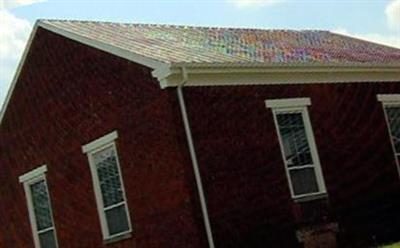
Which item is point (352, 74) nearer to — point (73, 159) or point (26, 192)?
point (73, 159)

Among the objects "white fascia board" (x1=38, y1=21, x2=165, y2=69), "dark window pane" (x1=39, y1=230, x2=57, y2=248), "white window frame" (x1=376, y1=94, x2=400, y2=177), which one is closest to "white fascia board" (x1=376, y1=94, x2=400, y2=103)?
"white window frame" (x1=376, y1=94, x2=400, y2=177)

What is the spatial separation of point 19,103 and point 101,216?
532cm

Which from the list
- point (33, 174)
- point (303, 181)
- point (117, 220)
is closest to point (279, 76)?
point (303, 181)

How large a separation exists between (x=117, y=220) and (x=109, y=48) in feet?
13.5

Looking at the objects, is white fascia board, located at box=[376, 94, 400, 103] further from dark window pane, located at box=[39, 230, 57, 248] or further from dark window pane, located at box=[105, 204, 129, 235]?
dark window pane, located at box=[39, 230, 57, 248]

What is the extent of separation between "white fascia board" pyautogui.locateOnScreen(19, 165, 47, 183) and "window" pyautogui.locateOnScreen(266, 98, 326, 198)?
22.3 feet

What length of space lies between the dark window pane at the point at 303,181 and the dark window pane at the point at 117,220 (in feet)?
13.3

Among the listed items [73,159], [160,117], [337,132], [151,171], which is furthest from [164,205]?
[337,132]

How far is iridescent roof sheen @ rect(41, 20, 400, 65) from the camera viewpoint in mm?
19125

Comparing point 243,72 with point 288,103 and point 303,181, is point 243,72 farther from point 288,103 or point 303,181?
point 303,181

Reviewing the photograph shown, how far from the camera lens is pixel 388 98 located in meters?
22.5

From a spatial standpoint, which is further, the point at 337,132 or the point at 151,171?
the point at 337,132

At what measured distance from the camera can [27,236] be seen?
23.3m

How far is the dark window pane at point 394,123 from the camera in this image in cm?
2238
